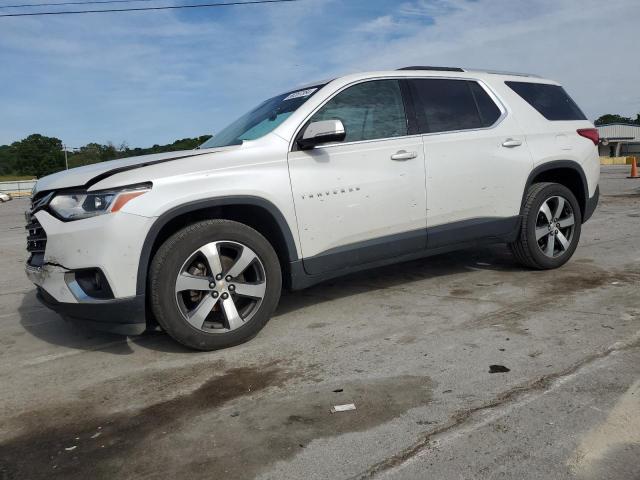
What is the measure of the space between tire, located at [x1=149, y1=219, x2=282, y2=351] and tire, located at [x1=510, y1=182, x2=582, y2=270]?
260 centimetres

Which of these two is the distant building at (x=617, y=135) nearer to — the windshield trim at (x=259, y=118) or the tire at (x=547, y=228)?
the tire at (x=547, y=228)

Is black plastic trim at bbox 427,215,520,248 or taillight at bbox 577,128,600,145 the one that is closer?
black plastic trim at bbox 427,215,520,248

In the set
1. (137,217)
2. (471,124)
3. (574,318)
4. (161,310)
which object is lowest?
(574,318)

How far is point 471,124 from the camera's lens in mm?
4688

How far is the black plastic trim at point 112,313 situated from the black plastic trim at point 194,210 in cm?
10

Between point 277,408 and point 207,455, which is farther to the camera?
point 277,408

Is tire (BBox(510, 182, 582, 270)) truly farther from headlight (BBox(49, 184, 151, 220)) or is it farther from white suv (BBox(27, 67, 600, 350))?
headlight (BBox(49, 184, 151, 220))

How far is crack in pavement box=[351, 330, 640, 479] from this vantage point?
220 cm

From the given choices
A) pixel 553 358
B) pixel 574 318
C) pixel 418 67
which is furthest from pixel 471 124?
pixel 553 358

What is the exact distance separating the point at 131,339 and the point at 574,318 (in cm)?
318

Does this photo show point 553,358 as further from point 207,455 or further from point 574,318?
point 207,455

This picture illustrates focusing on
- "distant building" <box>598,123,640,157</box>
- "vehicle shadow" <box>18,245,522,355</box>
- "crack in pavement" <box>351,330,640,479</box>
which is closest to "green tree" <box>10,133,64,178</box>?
"distant building" <box>598,123,640,157</box>

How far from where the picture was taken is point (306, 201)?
3795 millimetres

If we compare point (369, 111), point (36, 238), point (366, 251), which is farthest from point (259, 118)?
point (36, 238)
